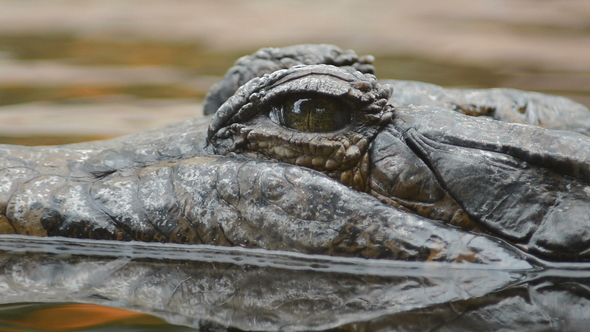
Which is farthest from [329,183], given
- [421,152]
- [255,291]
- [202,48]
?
[202,48]

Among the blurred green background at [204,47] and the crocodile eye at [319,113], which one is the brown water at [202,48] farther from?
the crocodile eye at [319,113]

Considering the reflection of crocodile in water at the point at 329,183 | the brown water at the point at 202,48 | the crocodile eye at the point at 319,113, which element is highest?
the crocodile eye at the point at 319,113

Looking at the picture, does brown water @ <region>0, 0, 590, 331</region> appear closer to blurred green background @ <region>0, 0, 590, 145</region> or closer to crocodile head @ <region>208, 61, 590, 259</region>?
blurred green background @ <region>0, 0, 590, 145</region>

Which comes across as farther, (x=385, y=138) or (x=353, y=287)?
(x=385, y=138)

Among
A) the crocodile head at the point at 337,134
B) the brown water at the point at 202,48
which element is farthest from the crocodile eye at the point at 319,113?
the brown water at the point at 202,48

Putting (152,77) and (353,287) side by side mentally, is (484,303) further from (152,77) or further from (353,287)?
(152,77)

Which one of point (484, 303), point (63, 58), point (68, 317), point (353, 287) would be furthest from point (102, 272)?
point (63, 58)

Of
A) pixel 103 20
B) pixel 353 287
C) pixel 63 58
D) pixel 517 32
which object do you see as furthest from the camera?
pixel 103 20
